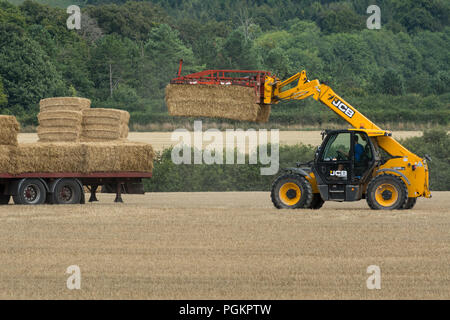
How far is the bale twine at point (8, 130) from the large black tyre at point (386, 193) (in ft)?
31.3

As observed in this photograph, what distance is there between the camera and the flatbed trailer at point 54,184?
86.1 feet

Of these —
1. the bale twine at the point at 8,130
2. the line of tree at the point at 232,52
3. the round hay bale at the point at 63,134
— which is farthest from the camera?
the line of tree at the point at 232,52

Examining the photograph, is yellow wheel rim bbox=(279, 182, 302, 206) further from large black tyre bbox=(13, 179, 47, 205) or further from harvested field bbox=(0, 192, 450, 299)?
large black tyre bbox=(13, 179, 47, 205)

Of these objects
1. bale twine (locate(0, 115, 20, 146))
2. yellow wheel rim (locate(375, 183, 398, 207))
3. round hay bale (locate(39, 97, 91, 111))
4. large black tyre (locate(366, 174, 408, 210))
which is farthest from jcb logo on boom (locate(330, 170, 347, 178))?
round hay bale (locate(39, 97, 91, 111))

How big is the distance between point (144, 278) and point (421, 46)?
95.6 metres

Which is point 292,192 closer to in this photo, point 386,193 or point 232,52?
point 386,193

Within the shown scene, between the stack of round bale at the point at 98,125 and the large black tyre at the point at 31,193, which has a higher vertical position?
the stack of round bale at the point at 98,125

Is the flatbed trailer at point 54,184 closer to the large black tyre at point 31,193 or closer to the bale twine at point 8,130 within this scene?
the large black tyre at point 31,193

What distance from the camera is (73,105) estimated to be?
2953cm

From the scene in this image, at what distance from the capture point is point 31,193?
26625mm

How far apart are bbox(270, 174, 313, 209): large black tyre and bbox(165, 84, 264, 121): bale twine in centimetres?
286

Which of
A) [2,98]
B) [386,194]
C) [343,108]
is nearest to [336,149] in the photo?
[386,194]

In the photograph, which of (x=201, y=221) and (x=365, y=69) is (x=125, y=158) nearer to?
(x=201, y=221)

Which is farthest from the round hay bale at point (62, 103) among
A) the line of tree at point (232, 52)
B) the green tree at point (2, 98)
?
the green tree at point (2, 98)
